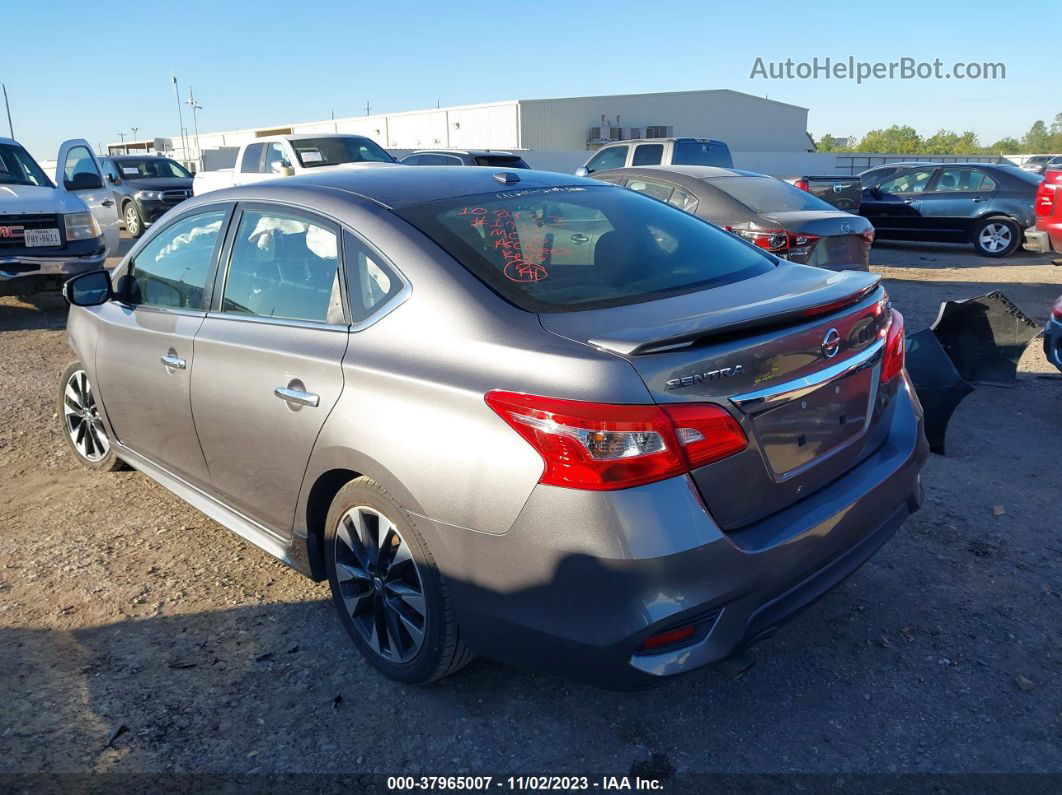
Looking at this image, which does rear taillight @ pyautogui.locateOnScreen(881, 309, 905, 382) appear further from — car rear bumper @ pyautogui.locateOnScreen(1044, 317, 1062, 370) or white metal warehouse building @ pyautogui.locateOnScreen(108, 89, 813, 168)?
white metal warehouse building @ pyautogui.locateOnScreen(108, 89, 813, 168)

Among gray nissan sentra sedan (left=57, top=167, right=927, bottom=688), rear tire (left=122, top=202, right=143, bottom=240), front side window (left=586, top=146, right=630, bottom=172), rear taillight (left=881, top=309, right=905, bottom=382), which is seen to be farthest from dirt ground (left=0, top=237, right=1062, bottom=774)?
rear tire (left=122, top=202, right=143, bottom=240)

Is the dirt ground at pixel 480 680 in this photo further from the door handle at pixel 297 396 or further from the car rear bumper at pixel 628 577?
the door handle at pixel 297 396

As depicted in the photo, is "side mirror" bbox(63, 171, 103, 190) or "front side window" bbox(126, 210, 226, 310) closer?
"front side window" bbox(126, 210, 226, 310)

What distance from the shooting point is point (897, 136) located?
10175cm

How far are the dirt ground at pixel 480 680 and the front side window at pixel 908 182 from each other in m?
11.4

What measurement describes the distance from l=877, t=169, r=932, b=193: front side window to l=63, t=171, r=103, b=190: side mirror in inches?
490

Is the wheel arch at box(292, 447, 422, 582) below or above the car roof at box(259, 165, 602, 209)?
below

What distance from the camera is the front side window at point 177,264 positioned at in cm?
352

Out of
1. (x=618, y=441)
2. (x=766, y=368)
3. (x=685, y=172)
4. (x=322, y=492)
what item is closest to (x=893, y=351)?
(x=766, y=368)

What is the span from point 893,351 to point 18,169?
1027 centimetres

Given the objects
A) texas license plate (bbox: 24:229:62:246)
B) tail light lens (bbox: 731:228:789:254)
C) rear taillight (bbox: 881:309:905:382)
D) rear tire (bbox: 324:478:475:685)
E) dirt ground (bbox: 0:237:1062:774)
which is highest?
texas license plate (bbox: 24:229:62:246)

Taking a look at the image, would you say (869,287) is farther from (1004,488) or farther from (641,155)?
(641,155)

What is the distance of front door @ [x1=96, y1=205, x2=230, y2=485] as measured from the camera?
350 cm

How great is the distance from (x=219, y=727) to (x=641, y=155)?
11726 millimetres
